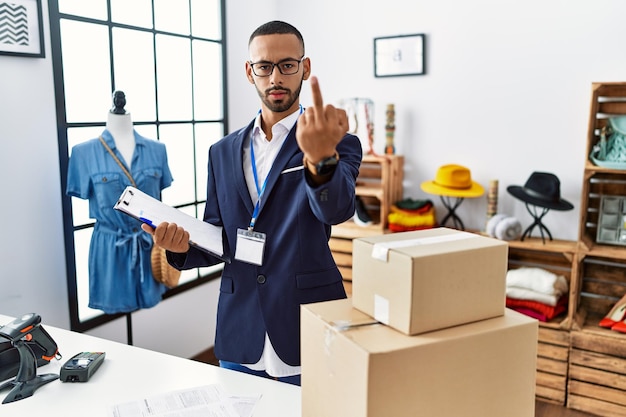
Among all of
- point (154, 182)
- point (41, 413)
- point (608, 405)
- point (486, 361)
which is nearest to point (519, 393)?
point (486, 361)

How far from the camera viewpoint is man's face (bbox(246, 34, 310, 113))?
1535mm

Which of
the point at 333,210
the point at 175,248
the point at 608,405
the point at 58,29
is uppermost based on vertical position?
the point at 58,29

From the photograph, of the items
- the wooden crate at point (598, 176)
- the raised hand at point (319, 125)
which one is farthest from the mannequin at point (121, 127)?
the wooden crate at point (598, 176)

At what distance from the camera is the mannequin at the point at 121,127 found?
2.41 meters

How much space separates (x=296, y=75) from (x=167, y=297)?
1.95 metres

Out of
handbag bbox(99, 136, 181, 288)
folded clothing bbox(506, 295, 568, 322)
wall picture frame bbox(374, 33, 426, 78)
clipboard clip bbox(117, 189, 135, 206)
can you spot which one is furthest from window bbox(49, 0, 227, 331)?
folded clothing bbox(506, 295, 568, 322)

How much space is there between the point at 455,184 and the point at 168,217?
2120mm

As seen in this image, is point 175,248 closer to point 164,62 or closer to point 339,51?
point 164,62

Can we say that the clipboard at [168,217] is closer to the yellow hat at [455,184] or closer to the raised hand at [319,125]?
the raised hand at [319,125]

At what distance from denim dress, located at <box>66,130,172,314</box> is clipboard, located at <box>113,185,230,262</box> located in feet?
2.92

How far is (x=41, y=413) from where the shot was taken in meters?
1.30

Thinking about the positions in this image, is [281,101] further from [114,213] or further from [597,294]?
[597,294]

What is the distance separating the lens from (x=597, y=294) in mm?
3148

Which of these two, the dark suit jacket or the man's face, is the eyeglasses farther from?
Result: the dark suit jacket
